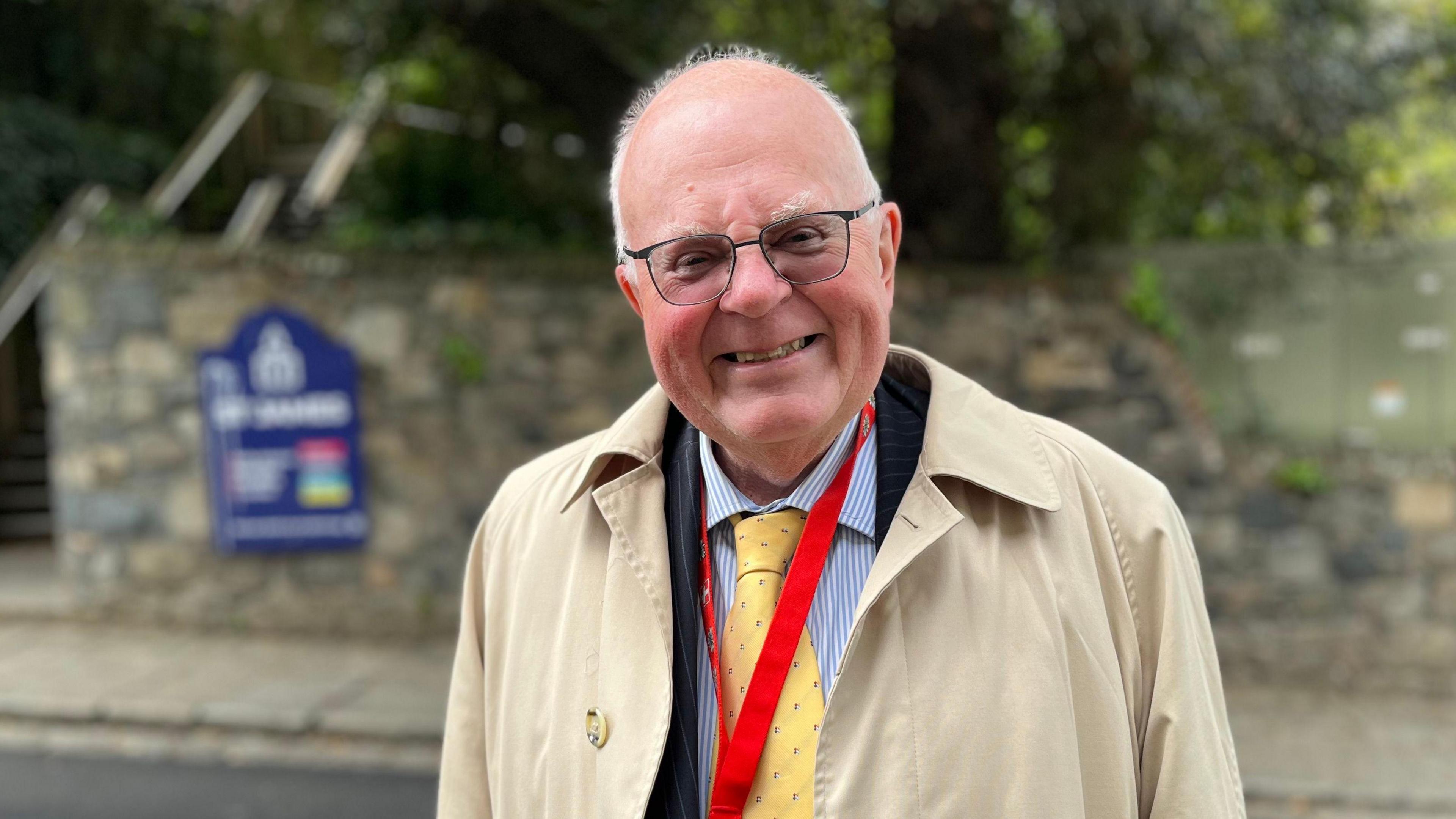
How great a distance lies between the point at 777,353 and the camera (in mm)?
1555

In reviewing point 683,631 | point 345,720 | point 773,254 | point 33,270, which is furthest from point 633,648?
point 33,270

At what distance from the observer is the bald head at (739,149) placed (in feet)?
4.91

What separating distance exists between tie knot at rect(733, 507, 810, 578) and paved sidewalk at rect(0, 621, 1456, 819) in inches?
177

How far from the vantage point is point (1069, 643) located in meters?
1.50

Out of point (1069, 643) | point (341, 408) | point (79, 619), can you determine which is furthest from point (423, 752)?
point (1069, 643)

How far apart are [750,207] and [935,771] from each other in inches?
29.3

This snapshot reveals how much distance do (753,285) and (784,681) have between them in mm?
526

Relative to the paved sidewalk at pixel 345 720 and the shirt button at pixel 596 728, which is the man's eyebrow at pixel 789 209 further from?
the paved sidewalk at pixel 345 720

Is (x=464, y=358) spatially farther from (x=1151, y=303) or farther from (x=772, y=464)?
(x=772, y=464)

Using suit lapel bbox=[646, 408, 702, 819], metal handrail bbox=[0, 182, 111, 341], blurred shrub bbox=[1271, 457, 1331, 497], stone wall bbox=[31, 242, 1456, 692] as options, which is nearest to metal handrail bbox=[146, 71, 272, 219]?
metal handrail bbox=[0, 182, 111, 341]

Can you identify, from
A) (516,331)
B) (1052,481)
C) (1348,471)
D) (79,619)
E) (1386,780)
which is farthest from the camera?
(79,619)

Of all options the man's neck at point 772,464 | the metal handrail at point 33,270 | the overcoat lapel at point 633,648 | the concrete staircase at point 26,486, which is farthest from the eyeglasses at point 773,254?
the concrete staircase at point 26,486

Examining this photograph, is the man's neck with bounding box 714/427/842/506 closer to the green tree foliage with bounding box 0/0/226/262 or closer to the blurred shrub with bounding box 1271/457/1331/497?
the blurred shrub with bounding box 1271/457/1331/497

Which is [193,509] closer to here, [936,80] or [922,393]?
[936,80]
